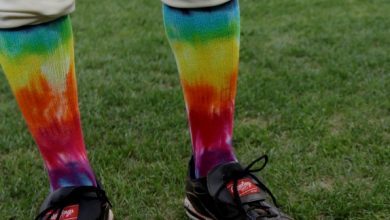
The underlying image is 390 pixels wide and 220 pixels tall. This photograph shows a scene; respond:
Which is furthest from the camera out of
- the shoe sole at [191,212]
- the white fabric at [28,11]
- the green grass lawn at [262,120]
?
the green grass lawn at [262,120]

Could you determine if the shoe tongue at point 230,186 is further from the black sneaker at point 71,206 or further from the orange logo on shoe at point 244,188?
the black sneaker at point 71,206

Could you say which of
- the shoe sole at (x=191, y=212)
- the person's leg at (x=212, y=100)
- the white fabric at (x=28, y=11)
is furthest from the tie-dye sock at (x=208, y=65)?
the white fabric at (x=28, y=11)

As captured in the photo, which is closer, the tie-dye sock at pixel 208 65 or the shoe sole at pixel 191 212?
the tie-dye sock at pixel 208 65

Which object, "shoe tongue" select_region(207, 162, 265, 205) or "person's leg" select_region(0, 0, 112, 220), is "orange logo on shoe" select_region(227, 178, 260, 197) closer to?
"shoe tongue" select_region(207, 162, 265, 205)

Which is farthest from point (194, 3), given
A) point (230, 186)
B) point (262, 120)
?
point (262, 120)

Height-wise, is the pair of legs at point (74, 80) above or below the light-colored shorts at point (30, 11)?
below

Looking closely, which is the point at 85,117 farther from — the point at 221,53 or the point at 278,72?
the point at 221,53

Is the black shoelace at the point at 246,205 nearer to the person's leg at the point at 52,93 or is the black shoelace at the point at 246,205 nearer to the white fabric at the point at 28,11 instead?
the person's leg at the point at 52,93

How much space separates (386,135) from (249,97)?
54cm

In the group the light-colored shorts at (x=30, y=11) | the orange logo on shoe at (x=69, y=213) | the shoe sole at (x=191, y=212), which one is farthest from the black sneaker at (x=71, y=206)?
the light-colored shorts at (x=30, y=11)

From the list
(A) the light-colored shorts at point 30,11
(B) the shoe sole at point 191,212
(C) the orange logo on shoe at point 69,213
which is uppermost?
(A) the light-colored shorts at point 30,11

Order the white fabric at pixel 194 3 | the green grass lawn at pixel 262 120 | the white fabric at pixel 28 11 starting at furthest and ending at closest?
the green grass lawn at pixel 262 120, the white fabric at pixel 194 3, the white fabric at pixel 28 11

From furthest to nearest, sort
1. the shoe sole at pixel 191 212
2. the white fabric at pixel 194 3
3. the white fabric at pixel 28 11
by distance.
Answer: the shoe sole at pixel 191 212 < the white fabric at pixel 194 3 < the white fabric at pixel 28 11

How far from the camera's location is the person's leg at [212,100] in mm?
1125
